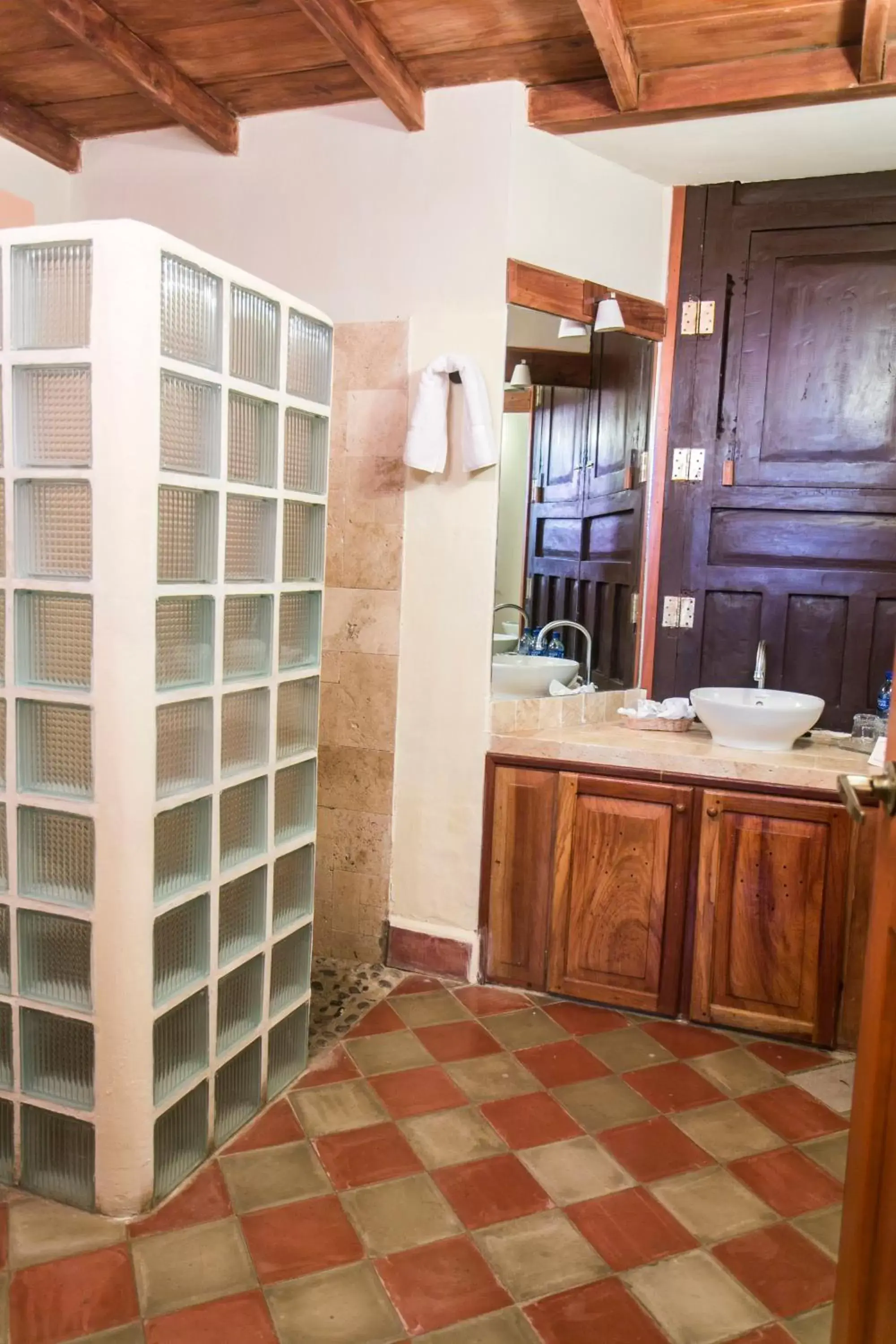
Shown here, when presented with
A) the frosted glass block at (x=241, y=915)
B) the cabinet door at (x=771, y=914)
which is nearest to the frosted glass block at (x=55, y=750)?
the frosted glass block at (x=241, y=915)

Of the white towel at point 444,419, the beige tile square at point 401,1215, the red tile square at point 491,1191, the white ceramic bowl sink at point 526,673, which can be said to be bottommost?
the beige tile square at point 401,1215

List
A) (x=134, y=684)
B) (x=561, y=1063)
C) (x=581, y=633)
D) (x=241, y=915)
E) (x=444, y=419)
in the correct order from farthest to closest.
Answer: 1. (x=581, y=633)
2. (x=444, y=419)
3. (x=561, y=1063)
4. (x=241, y=915)
5. (x=134, y=684)

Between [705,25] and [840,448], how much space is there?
126 centimetres

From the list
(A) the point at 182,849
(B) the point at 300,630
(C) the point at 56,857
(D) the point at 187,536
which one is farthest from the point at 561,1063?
(D) the point at 187,536

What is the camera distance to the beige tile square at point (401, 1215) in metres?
1.97

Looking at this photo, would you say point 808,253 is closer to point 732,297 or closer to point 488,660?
point 732,297

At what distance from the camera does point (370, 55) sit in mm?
Answer: 2564

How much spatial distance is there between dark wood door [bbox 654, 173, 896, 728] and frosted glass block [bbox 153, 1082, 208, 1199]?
204 cm

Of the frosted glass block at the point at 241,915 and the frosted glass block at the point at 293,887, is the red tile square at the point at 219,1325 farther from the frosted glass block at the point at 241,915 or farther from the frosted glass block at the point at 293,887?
the frosted glass block at the point at 293,887

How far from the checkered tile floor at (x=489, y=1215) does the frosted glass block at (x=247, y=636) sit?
3.57ft

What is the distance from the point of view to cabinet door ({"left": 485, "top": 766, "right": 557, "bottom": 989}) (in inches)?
118

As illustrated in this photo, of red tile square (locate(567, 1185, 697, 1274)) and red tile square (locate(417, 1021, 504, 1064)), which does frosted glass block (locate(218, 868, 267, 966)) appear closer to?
red tile square (locate(417, 1021, 504, 1064))

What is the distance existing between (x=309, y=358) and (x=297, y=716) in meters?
0.85

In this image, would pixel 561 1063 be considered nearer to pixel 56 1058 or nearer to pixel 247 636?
pixel 56 1058
